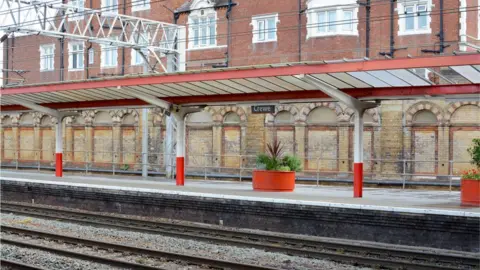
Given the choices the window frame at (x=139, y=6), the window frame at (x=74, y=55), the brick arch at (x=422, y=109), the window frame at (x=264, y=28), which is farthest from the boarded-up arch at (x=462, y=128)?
the window frame at (x=74, y=55)

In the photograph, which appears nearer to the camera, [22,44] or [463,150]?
[463,150]

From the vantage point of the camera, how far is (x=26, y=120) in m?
42.0

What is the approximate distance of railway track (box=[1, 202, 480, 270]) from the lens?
12.1m

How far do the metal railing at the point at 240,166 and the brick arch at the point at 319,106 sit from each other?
69.2 inches

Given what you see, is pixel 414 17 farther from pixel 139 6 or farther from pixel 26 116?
pixel 26 116

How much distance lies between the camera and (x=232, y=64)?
3309 centimetres

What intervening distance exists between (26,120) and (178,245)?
30.3 meters

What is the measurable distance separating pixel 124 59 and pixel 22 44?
966cm

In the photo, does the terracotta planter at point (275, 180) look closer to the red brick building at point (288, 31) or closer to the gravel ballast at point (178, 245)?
the gravel ballast at point (178, 245)

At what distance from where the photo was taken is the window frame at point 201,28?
3391 centimetres

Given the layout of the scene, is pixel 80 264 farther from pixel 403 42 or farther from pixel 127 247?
pixel 403 42

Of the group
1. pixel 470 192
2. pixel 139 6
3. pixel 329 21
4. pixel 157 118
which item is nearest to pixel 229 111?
pixel 157 118

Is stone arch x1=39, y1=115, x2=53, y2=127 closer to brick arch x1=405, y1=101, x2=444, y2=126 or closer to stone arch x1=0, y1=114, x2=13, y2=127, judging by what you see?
stone arch x1=0, y1=114, x2=13, y2=127

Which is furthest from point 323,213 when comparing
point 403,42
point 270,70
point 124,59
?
point 124,59
